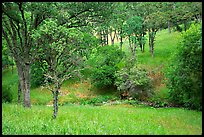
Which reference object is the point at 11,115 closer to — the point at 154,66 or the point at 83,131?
the point at 83,131

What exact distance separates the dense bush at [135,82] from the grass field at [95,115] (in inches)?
93.9

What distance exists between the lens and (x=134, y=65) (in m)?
31.1

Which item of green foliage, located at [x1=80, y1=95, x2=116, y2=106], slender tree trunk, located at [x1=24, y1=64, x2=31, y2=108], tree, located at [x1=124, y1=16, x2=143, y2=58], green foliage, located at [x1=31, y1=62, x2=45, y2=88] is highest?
tree, located at [x1=124, y1=16, x2=143, y2=58]

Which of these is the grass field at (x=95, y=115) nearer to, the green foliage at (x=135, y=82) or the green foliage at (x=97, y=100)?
the green foliage at (x=97, y=100)

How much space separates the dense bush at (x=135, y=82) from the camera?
29156 millimetres

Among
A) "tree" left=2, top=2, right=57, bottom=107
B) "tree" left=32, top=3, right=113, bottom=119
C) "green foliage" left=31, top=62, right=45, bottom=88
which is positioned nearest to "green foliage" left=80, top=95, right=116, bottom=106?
"green foliage" left=31, top=62, right=45, bottom=88

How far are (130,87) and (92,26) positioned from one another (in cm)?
1347

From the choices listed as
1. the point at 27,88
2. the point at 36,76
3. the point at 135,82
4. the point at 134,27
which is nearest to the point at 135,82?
the point at 135,82

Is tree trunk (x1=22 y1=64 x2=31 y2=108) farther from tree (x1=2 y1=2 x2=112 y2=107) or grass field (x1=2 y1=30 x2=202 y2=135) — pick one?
grass field (x1=2 y1=30 x2=202 y2=135)

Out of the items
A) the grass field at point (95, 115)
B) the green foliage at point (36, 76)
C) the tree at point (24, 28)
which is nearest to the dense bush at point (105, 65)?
the grass field at point (95, 115)

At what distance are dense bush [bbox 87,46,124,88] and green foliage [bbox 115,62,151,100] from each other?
3.69m

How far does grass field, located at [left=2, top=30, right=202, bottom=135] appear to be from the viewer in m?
9.62

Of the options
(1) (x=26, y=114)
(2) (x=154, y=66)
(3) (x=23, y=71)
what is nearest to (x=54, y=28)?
(1) (x=26, y=114)

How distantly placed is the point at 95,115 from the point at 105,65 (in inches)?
830
